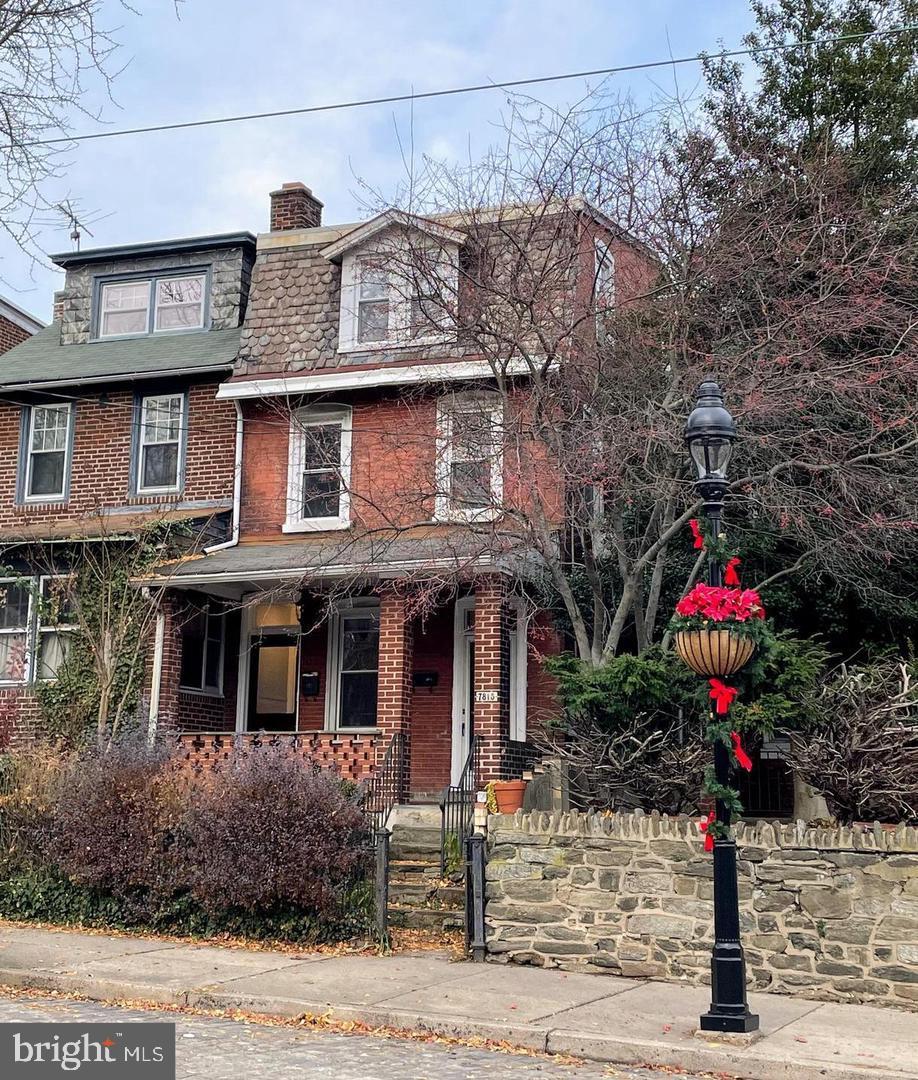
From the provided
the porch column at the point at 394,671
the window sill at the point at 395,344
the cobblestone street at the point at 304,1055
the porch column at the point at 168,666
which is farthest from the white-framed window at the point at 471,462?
the cobblestone street at the point at 304,1055

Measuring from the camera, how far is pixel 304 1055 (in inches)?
316

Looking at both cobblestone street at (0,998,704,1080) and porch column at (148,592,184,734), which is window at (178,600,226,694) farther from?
cobblestone street at (0,998,704,1080)

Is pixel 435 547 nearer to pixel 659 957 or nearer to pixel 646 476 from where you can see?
pixel 646 476

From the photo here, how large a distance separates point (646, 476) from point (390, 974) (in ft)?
21.0

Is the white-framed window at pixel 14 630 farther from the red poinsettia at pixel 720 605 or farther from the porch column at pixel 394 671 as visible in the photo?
the red poinsettia at pixel 720 605

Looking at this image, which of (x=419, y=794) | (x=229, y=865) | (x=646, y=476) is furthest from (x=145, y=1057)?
(x=419, y=794)

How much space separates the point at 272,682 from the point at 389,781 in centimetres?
437

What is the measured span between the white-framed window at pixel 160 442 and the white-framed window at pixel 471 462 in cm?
550

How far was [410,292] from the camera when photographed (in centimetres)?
1730

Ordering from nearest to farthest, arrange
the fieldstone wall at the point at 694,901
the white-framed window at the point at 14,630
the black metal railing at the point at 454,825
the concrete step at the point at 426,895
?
the fieldstone wall at the point at 694,901
the concrete step at the point at 426,895
the black metal railing at the point at 454,825
the white-framed window at the point at 14,630

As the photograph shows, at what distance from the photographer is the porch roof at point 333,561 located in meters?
15.3

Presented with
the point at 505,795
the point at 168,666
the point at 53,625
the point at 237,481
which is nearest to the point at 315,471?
the point at 237,481

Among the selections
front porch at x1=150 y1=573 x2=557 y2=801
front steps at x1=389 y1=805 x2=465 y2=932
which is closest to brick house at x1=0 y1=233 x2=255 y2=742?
front porch at x1=150 y1=573 x2=557 y2=801

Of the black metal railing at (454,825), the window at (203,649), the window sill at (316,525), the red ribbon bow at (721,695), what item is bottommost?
the black metal railing at (454,825)
